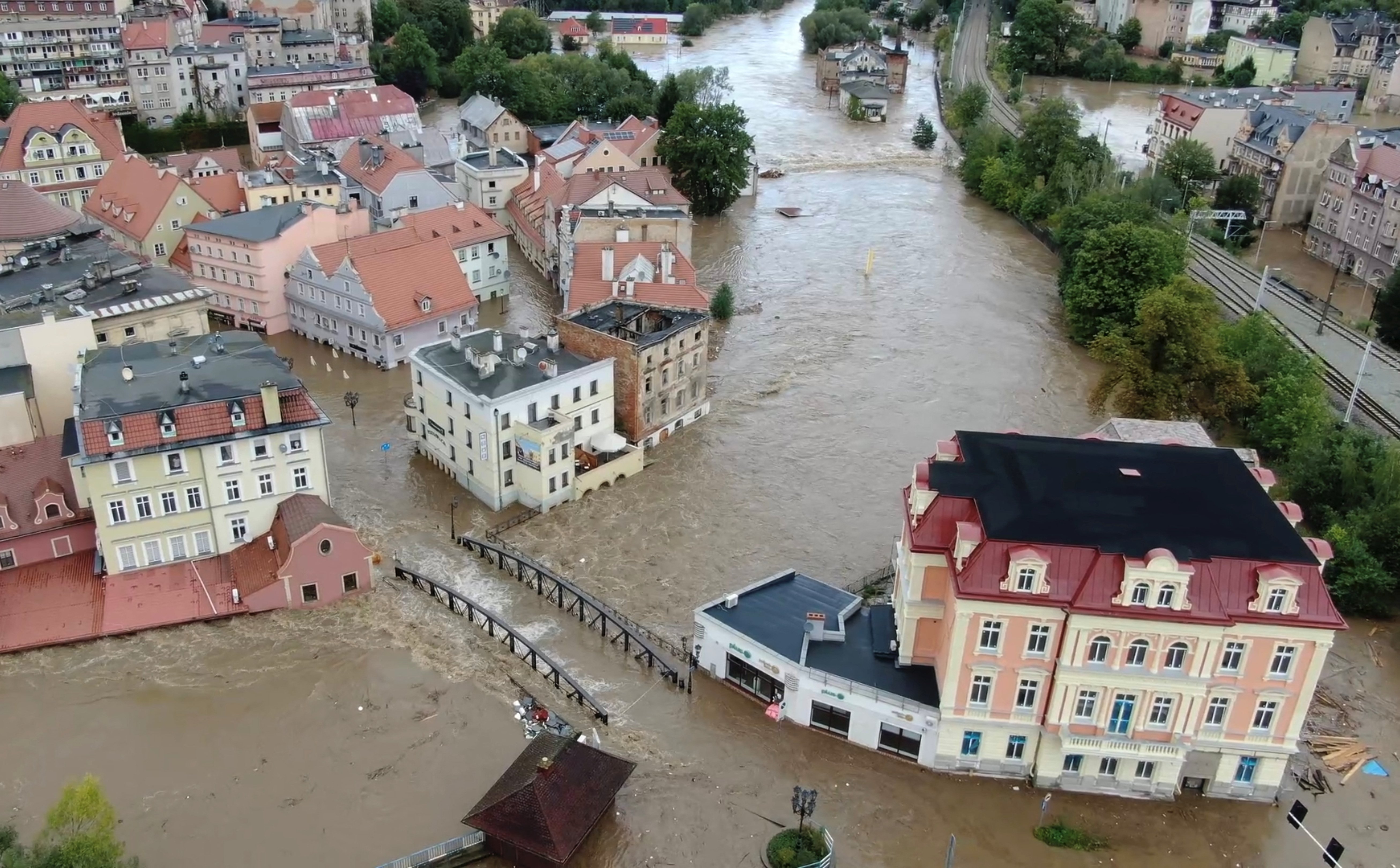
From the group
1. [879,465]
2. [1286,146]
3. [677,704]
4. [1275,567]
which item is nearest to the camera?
[1275,567]

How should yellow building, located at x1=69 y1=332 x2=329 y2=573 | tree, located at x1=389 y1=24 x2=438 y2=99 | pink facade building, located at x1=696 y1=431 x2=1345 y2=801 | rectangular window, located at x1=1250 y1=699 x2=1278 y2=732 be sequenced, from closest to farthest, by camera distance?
pink facade building, located at x1=696 y1=431 x2=1345 y2=801, rectangular window, located at x1=1250 y1=699 x2=1278 y2=732, yellow building, located at x1=69 y1=332 x2=329 y2=573, tree, located at x1=389 y1=24 x2=438 y2=99

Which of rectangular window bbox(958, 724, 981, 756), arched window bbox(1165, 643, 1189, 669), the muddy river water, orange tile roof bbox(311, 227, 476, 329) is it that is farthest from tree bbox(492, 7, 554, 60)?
arched window bbox(1165, 643, 1189, 669)

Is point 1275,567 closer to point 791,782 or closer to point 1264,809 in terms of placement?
point 1264,809

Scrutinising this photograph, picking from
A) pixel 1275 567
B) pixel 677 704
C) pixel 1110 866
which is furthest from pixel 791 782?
pixel 1275 567

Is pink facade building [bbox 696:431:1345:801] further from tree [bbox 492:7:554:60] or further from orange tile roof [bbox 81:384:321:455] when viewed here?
tree [bbox 492:7:554:60]

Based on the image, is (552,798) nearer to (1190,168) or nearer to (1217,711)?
(1217,711)

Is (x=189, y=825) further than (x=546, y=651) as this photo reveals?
No
